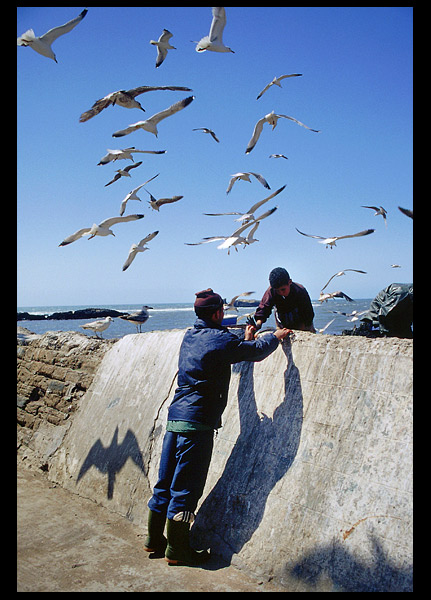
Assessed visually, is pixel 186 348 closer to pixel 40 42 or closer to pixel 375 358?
pixel 375 358

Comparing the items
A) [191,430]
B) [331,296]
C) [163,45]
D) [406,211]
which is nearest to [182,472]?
[191,430]

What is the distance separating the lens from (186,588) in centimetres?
320

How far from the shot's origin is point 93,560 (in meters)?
3.70

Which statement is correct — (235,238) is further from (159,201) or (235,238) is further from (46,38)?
(46,38)

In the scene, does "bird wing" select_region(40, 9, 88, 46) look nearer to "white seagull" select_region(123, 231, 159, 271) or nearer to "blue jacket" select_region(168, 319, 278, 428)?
"white seagull" select_region(123, 231, 159, 271)

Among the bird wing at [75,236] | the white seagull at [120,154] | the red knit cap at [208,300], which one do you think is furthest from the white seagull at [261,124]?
the red knit cap at [208,300]

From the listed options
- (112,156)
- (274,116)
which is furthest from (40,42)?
(274,116)

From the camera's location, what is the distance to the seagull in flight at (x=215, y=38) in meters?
5.64

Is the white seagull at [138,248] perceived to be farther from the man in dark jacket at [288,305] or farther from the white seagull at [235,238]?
the man in dark jacket at [288,305]

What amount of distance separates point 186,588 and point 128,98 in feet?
17.1

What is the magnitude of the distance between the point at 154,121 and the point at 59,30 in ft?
4.69

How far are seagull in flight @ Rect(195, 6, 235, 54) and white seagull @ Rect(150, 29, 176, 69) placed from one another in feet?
1.73

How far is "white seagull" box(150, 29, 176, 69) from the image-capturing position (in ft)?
20.0

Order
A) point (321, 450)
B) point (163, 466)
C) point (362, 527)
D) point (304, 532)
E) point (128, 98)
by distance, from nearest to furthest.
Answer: point (362, 527), point (304, 532), point (321, 450), point (163, 466), point (128, 98)
